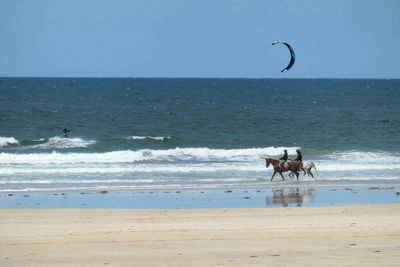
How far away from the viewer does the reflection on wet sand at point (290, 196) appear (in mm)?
19828

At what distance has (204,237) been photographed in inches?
542

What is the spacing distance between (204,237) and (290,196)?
799 centimetres

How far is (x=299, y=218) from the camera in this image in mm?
16281

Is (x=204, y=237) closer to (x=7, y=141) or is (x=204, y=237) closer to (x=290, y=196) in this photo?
(x=290, y=196)

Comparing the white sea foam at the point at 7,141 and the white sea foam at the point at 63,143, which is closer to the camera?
the white sea foam at the point at 63,143

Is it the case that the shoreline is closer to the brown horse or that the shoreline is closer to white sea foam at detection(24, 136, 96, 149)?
the brown horse

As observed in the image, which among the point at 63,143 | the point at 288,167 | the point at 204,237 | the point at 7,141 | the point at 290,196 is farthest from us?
the point at 7,141

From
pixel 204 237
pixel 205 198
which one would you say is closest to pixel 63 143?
pixel 205 198

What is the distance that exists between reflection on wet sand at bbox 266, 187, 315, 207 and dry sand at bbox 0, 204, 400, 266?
172 cm

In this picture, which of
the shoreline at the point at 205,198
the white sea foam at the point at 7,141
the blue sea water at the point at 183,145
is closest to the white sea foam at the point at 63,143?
the blue sea water at the point at 183,145

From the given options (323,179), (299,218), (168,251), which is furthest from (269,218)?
(323,179)

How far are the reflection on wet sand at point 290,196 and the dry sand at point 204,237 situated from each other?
1.72 m

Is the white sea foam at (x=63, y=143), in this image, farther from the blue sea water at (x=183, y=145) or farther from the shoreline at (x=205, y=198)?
the shoreline at (x=205, y=198)

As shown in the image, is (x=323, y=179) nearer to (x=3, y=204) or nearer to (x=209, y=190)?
(x=209, y=190)
